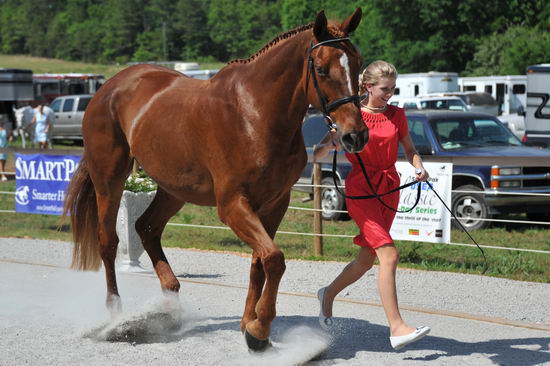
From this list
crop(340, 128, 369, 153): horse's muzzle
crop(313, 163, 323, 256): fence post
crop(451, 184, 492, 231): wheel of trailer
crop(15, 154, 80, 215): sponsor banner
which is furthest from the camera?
crop(451, 184, 492, 231): wheel of trailer

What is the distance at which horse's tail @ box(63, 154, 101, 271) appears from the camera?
276 inches

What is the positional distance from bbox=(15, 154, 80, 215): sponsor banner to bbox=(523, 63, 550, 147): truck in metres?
10.2

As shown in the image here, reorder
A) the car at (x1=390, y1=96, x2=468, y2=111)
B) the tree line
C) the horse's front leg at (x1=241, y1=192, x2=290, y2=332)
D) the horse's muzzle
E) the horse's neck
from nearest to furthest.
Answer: the horse's muzzle
the horse's neck
the horse's front leg at (x1=241, y1=192, x2=290, y2=332)
the car at (x1=390, y1=96, x2=468, y2=111)
the tree line

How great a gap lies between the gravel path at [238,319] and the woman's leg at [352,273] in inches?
9.3

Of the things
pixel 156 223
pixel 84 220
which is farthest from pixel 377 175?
pixel 84 220

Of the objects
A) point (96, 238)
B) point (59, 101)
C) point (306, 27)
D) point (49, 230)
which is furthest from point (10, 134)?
point (306, 27)

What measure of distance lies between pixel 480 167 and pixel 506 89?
26.5 meters

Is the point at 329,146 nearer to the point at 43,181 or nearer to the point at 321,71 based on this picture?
the point at 321,71

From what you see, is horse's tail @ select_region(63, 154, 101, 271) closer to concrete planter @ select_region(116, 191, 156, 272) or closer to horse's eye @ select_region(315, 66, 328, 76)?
concrete planter @ select_region(116, 191, 156, 272)

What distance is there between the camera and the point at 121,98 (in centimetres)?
649

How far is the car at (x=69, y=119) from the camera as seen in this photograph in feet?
113

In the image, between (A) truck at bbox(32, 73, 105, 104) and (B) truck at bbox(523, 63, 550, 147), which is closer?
(B) truck at bbox(523, 63, 550, 147)

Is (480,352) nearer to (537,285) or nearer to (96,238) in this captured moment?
(537,285)

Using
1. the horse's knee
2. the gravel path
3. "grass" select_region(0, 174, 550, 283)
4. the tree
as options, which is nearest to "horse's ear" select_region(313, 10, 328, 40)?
the horse's knee
